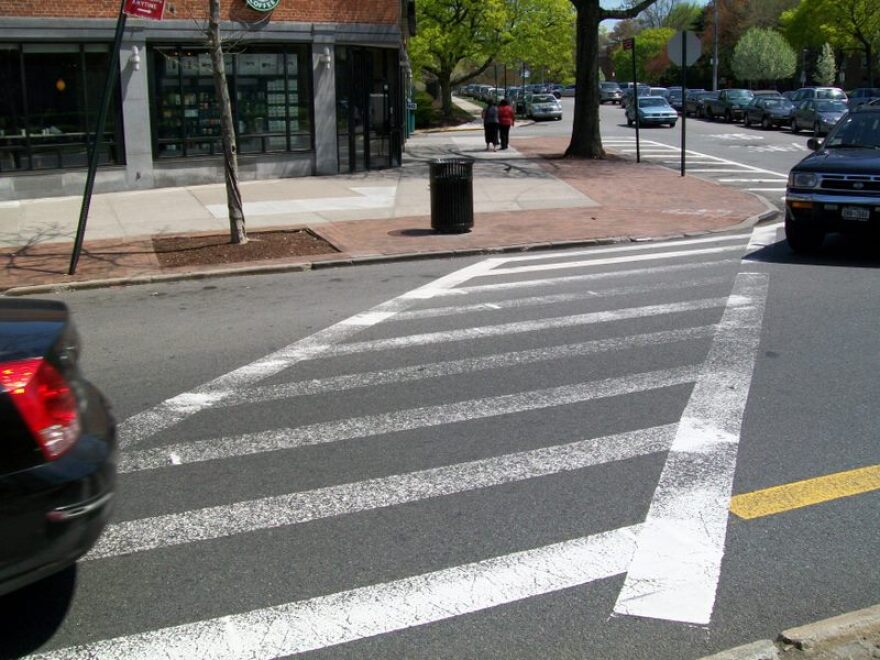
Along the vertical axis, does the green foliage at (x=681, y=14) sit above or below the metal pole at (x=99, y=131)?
above

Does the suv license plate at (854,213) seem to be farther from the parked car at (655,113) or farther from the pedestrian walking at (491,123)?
the parked car at (655,113)

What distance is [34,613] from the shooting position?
3.96 m

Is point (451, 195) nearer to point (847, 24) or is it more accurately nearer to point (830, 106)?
point (830, 106)

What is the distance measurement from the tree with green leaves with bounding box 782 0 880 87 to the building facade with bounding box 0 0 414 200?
44890 mm

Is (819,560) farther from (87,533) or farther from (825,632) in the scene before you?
(87,533)

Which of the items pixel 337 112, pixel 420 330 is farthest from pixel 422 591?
pixel 337 112

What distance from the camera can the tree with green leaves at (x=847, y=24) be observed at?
59.0 metres

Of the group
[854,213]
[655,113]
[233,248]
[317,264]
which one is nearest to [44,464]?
[317,264]

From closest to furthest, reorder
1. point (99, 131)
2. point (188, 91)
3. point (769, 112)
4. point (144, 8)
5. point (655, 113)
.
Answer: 1. point (144, 8)
2. point (99, 131)
3. point (188, 91)
4. point (769, 112)
5. point (655, 113)

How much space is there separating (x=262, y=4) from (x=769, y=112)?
28.1m

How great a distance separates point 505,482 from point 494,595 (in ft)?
4.02

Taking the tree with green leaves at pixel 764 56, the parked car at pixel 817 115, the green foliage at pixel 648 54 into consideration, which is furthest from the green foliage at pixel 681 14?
the parked car at pixel 817 115

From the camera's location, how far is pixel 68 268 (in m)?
12.1

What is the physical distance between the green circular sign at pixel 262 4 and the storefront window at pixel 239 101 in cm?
90
